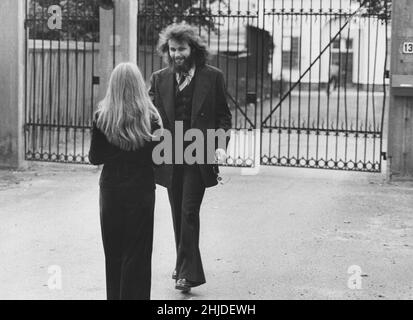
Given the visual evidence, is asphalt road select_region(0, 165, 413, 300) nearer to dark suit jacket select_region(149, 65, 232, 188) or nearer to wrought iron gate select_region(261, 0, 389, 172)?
wrought iron gate select_region(261, 0, 389, 172)

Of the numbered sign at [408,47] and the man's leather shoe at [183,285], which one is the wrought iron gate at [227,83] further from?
the man's leather shoe at [183,285]

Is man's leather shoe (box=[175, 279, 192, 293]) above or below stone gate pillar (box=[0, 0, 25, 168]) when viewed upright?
below

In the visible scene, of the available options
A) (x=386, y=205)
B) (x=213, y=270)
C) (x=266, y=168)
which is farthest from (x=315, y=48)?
(x=213, y=270)

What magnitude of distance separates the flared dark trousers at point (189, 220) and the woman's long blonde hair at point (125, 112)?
1312 millimetres

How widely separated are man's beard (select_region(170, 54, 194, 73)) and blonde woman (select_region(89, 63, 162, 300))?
1.26 metres

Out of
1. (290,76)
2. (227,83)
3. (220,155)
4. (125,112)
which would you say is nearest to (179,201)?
(220,155)

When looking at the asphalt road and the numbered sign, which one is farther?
the numbered sign

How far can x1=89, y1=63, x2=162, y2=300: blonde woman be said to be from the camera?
612 centimetres

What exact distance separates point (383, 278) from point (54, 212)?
438 cm

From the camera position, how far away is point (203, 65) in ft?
25.0

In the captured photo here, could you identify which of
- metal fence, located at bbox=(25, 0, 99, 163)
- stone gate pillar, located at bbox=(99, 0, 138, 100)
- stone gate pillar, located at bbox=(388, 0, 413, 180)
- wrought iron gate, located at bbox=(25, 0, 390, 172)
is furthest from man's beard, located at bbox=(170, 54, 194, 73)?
stone gate pillar, located at bbox=(99, 0, 138, 100)

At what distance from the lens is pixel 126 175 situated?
621 cm

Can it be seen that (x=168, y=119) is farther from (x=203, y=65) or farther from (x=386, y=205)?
(x=386, y=205)

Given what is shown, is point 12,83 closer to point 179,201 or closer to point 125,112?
point 179,201
